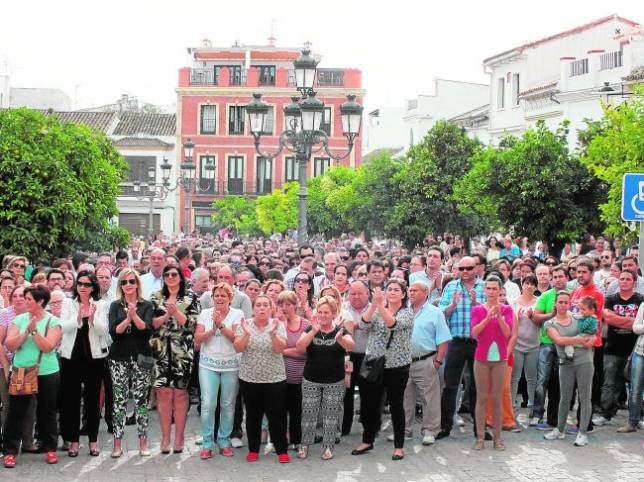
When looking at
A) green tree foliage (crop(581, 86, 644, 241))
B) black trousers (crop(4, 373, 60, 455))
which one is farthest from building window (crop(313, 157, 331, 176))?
black trousers (crop(4, 373, 60, 455))

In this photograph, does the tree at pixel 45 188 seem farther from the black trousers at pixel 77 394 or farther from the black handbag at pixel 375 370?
the black handbag at pixel 375 370

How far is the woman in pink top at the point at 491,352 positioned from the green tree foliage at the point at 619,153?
7382 mm

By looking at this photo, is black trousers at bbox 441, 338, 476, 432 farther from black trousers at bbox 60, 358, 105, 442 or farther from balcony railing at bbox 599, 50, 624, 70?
balcony railing at bbox 599, 50, 624, 70

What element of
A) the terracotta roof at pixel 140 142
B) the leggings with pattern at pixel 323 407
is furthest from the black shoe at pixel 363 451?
the terracotta roof at pixel 140 142

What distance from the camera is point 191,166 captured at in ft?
116

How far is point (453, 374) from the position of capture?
1130 centimetres

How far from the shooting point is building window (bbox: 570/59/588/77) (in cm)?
3359

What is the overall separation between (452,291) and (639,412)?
7.47ft

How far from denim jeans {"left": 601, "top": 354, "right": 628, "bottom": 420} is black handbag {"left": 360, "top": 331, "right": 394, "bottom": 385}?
289 centimetres

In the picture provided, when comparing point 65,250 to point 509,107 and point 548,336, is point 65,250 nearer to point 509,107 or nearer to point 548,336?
point 548,336

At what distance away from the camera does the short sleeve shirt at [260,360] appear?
33.0 feet

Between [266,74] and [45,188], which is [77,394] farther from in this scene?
[266,74]

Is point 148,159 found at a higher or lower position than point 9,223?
higher

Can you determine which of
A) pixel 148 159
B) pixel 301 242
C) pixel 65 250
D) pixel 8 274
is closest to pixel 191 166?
pixel 301 242
